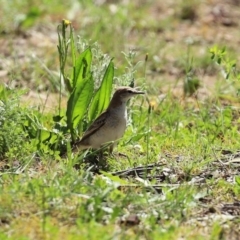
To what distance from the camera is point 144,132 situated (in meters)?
7.50

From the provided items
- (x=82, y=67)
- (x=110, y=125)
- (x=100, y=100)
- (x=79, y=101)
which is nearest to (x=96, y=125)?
(x=110, y=125)

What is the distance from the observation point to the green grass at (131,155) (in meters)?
5.75

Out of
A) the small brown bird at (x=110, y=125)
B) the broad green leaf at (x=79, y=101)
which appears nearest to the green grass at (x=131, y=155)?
the broad green leaf at (x=79, y=101)

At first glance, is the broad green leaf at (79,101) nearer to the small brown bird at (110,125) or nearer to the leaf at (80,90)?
the leaf at (80,90)

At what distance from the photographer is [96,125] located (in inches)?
278

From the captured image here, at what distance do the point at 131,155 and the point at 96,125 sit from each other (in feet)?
1.48

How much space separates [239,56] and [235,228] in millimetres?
5589

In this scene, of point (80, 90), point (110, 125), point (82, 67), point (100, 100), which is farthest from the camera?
point (100, 100)

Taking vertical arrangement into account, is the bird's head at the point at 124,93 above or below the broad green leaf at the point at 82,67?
below

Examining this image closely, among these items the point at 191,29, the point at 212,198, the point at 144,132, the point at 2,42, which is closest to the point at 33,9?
the point at 2,42

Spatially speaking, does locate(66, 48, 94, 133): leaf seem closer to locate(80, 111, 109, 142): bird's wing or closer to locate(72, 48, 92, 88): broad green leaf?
locate(72, 48, 92, 88): broad green leaf

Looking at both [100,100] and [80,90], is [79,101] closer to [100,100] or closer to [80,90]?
[80,90]

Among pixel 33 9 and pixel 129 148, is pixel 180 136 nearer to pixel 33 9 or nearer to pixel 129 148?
pixel 129 148

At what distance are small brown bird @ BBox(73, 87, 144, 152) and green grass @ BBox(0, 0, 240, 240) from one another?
0.17 meters
